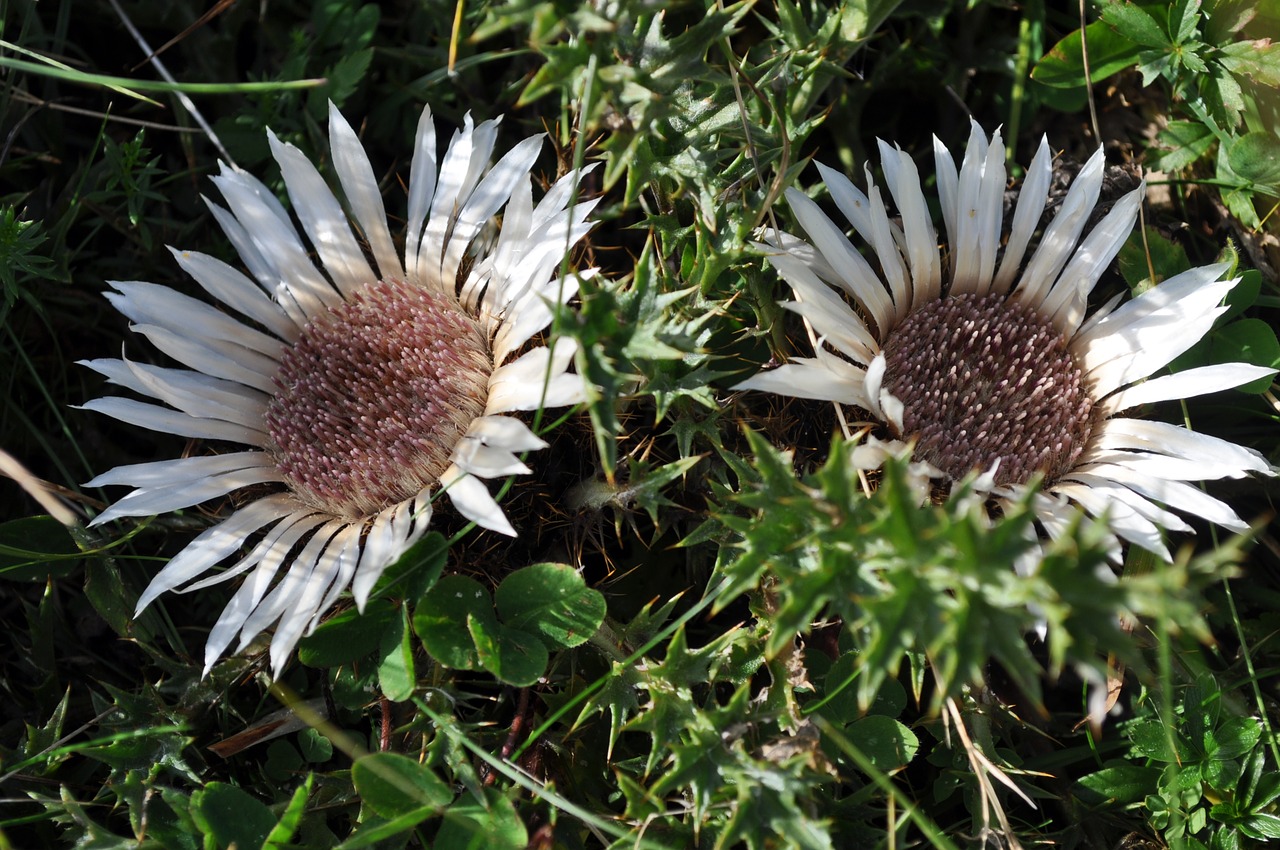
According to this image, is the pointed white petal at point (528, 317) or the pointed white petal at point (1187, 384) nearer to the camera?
the pointed white petal at point (528, 317)

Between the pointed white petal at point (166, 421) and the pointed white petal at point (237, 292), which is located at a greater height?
the pointed white petal at point (237, 292)

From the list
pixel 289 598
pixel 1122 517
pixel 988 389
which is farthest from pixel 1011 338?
pixel 289 598

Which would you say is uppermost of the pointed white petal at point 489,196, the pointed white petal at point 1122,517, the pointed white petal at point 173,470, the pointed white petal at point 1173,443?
the pointed white petal at point 489,196

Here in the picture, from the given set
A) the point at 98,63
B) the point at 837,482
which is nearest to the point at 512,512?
the point at 837,482

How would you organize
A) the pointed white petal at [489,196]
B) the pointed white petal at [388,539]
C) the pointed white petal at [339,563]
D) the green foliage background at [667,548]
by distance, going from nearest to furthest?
1. the green foliage background at [667,548]
2. the pointed white petal at [388,539]
3. the pointed white petal at [339,563]
4. the pointed white petal at [489,196]

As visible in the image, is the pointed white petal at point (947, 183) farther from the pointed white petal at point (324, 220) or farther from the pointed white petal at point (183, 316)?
the pointed white petal at point (183, 316)

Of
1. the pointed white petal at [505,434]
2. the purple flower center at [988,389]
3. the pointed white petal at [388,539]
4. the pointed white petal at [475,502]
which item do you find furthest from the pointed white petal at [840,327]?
the pointed white petal at [388,539]

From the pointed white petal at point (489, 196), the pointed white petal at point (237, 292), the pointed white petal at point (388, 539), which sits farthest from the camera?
the pointed white petal at point (237, 292)
